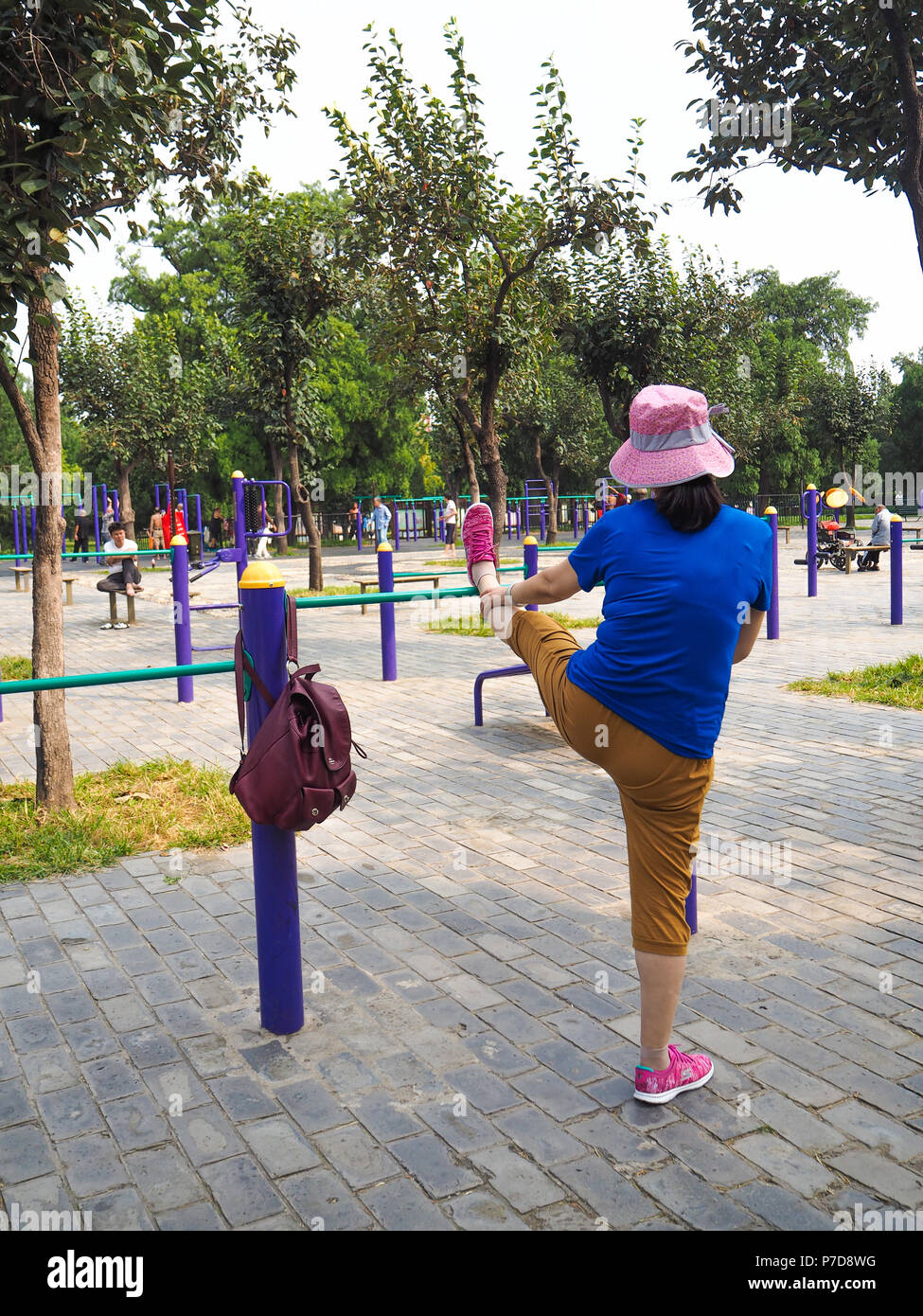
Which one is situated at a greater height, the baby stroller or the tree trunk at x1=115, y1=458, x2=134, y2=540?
the tree trunk at x1=115, y1=458, x2=134, y2=540

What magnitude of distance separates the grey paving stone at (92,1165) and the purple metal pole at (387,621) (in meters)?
6.81

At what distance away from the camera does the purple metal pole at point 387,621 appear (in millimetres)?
9420

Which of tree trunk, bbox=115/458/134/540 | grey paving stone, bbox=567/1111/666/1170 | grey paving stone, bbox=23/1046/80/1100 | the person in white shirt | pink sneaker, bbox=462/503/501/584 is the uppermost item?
tree trunk, bbox=115/458/134/540

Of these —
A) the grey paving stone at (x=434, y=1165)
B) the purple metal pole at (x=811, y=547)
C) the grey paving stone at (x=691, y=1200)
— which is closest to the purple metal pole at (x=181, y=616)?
the grey paving stone at (x=434, y=1165)

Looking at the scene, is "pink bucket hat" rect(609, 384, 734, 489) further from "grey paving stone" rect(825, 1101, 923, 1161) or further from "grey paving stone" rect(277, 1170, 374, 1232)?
"grey paving stone" rect(277, 1170, 374, 1232)

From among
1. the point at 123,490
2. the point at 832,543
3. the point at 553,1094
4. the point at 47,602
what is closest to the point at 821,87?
the point at 47,602

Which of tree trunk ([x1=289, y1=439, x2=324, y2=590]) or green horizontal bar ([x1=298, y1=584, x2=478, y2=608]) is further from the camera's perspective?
tree trunk ([x1=289, y1=439, x2=324, y2=590])

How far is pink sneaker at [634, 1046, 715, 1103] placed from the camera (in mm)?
2779

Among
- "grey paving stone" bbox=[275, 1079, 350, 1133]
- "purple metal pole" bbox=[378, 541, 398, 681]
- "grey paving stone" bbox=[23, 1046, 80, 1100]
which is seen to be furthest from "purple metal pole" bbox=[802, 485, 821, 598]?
"grey paving stone" bbox=[23, 1046, 80, 1100]

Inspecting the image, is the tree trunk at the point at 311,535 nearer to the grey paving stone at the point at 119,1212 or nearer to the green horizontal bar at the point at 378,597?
the green horizontal bar at the point at 378,597

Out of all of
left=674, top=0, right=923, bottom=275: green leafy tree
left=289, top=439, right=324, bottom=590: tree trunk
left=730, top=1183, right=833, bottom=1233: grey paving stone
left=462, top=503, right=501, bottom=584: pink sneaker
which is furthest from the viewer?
left=289, top=439, right=324, bottom=590: tree trunk

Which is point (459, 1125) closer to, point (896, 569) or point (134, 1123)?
point (134, 1123)

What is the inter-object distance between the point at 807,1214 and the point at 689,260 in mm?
29498
